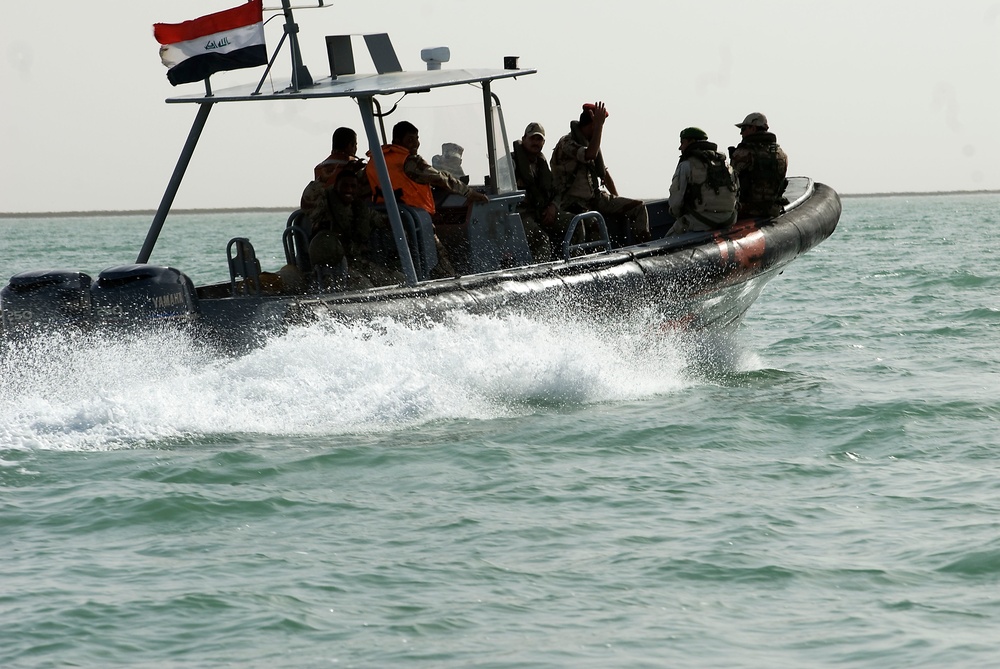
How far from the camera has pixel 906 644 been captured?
3893mm

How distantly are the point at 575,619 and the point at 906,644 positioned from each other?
98 centimetres

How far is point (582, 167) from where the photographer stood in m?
8.71

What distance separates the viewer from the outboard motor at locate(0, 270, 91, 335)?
20.7ft

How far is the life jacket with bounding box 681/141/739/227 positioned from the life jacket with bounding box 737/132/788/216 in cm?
59

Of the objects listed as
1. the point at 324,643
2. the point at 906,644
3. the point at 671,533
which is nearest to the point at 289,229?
the point at 671,533

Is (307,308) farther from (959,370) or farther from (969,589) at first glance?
(959,370)

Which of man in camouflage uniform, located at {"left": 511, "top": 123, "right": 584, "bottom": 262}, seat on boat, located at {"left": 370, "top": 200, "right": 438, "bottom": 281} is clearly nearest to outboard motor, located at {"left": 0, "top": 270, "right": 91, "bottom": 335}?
seat on boat, located at {"left": 370, "top": 200, "right": 438, "bottom": 281}

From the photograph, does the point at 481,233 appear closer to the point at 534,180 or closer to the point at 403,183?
the point at 403,183

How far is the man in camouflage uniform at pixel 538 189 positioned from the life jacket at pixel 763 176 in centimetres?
171

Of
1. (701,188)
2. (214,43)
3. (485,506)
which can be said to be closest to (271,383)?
(485,506)

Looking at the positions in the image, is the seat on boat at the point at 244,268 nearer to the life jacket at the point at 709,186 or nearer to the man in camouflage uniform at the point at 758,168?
the life jacket at the point at 709,186

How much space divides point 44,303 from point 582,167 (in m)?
3.72

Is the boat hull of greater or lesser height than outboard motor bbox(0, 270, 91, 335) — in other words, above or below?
below

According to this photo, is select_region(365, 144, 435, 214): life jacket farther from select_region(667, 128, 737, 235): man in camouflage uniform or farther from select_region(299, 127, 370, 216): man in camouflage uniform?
select_region(667, 128, 737, 235): man in camouflage uniform
